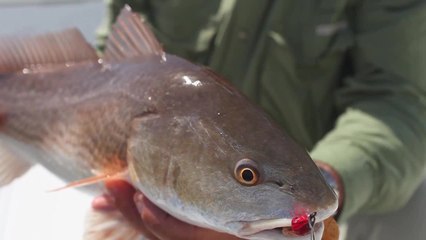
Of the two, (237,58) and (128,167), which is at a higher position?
(128,167)

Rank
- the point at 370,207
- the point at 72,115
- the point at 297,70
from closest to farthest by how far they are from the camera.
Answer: the point at 72,115
the point at 370,207
the point at 297,70

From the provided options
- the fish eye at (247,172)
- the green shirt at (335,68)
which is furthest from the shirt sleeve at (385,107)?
the fish eye at (247,172)

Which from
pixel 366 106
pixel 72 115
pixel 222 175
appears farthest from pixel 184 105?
pixel 366 106

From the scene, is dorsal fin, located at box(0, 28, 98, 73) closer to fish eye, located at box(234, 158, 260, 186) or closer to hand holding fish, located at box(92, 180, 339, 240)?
hand holding fish, located at box(92, 180, 339, 240)

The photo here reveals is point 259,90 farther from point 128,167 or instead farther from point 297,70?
point 128,167

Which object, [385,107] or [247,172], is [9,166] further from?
[385,107]
